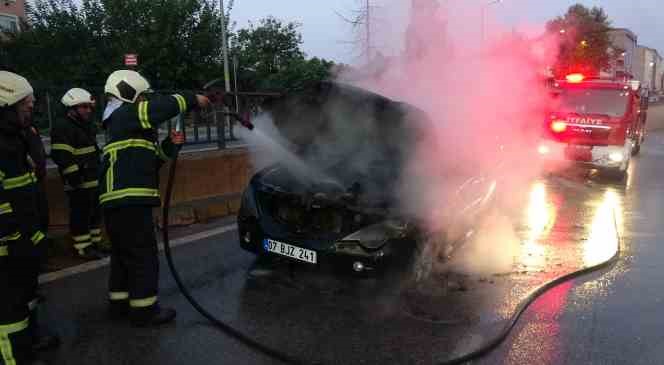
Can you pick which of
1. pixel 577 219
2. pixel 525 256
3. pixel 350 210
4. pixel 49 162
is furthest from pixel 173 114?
pixel 577 219

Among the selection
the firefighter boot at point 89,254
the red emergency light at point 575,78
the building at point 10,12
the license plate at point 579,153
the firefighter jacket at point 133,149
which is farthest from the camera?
the building at point 10,12

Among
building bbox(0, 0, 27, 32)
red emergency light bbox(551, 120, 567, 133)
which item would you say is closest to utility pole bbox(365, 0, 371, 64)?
red emergency light bbox(551, 120, 567, 133)

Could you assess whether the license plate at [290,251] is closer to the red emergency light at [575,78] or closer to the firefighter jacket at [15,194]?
the firefighter jacket at [15,194]

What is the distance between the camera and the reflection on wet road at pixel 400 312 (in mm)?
3600

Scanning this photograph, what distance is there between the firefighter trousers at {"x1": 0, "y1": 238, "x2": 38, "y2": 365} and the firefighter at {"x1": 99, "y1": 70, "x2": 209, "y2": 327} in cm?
73

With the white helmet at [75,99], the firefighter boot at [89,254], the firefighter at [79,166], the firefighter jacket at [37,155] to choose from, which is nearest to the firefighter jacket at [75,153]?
the firefighter at [79,166]

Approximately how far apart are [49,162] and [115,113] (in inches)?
119

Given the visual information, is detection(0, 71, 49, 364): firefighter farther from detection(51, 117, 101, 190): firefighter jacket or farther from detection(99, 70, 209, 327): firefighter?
detection(51, 117, 101, 190): firefighter jacket

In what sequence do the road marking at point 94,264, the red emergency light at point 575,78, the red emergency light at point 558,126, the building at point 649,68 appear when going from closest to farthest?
the road marking at point 94,264, the red emergency light at point 558,126, the red emergency light at point 575,78, the building at point 649,68

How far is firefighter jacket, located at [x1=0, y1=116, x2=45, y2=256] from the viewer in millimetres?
3168

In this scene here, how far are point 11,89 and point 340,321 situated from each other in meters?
A: 2.66

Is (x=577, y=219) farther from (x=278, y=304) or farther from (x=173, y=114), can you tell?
(x=173, y=114)

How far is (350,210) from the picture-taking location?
4.38 metres

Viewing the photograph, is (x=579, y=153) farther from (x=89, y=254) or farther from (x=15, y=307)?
(x=15, y=307)
